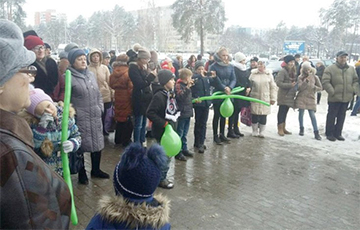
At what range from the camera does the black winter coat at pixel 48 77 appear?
5.07m

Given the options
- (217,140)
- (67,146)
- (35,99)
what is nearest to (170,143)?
(67,146)

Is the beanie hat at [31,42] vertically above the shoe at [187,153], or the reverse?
the beanie hat at [31,42]

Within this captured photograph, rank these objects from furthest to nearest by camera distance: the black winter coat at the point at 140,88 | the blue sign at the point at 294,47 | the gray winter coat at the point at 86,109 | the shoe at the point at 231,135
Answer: the blue sign at the point at 294,47, the shoe at the point at 231,135, the black winter coat at the point at 140,88, the gray winter coat at the point at 86,109

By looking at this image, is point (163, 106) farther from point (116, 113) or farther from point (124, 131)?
point (124, 131)

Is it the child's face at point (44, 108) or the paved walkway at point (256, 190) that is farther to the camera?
the paved walkway at point (256, 190)

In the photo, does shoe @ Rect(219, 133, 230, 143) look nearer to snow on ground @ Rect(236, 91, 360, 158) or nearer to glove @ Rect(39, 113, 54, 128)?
snow on ground @ Rect(236, 91, 360, 158)

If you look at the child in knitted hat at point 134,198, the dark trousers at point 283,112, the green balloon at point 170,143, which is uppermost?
the child in knitted hat at point 134,198

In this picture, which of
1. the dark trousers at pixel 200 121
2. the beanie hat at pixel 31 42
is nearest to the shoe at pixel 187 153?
Result: the dark trousers at pixel 200 121

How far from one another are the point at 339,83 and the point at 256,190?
4.47 m

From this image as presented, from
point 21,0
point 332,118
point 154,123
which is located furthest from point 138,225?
point 21,0

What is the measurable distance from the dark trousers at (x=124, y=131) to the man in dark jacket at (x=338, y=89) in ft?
15.8

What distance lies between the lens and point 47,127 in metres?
3.43

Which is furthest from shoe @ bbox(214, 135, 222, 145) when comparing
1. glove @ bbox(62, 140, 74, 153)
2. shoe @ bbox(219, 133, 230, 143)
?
glove @ bbox(62, 140, 74, 153)

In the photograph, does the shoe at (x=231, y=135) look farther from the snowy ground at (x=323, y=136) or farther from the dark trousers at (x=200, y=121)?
the dark trousers at (x=200, y=121)
